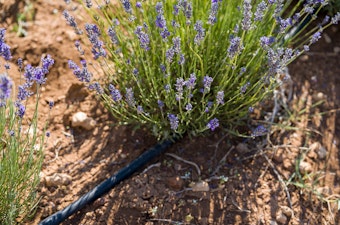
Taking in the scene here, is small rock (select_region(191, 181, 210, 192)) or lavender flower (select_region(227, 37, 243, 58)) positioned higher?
lavender flower (select_region(227, 37, 243, 58))

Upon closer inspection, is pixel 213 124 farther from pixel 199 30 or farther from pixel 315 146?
pixel 315 146

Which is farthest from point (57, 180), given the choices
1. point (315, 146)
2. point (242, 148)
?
point (315, 146)

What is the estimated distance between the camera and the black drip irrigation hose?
229 cm

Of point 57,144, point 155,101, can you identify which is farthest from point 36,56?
point 155,101

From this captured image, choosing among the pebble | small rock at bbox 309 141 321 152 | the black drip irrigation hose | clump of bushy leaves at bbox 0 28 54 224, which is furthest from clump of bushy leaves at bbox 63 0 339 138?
small rock at bbox 309 141 321 152

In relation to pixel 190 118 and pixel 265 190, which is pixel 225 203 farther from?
pixel 190 118

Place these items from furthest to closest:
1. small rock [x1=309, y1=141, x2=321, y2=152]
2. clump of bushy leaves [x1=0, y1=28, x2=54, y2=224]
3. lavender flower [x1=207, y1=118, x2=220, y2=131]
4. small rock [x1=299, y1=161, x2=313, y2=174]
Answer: small rock [x1=309, y1=141, x2=321, y2=152], small rock [x1=299, y1=161, x2=313, y2=174], lavender flower [x1=207, y1=118, x2=220, y2=131], clump of bushy leaves [x1=0, y1=28, x2=54, y2=224]

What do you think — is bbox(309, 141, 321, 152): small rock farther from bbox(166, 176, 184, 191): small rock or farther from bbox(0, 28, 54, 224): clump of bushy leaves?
bbox(0, 28, 54, 224): clump of bushy leaves

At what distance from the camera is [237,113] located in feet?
8.41

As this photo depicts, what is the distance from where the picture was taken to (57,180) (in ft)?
8.06

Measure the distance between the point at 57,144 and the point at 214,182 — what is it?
3.03 ft

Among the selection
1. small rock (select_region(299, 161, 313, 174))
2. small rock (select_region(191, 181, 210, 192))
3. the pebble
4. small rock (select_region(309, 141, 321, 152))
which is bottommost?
small rock (select_region(191, 181, 210, 192))

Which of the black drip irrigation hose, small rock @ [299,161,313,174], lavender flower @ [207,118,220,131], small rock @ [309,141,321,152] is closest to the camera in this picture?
lavender flower @ [207,118,220,131]

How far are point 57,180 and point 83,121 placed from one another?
1.33ft
